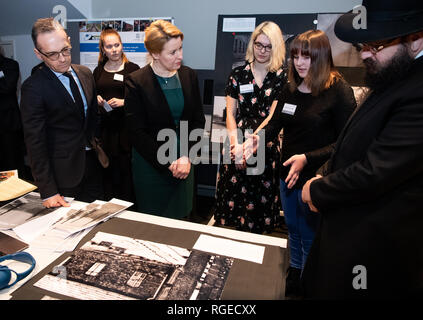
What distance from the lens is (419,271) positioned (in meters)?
0.87

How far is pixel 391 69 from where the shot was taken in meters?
0.84

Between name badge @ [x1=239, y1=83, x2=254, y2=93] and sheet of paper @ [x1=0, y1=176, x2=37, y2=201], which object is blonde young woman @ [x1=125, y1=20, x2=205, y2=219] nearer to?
name badge @ [x1=239, y1=83, x2=254, y2=93]

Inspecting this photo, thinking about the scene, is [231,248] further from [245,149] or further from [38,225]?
[245,149]

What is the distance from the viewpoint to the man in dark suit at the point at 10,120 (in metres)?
3.44

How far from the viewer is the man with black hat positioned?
2.60 ft

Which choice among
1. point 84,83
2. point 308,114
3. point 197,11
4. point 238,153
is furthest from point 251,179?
point 197,11

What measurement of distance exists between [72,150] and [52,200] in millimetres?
378

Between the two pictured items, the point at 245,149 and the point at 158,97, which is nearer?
the point at 158,97

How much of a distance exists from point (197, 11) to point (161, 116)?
2.67 meters

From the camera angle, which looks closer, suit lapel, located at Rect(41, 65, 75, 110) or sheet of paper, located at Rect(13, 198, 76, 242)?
sheet of paper, located at Rect(13, 198, 76, 242)

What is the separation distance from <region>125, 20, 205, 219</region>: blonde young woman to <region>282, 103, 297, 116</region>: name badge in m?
0.53

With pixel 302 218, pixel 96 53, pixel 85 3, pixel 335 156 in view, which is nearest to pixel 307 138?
pixel 302 218

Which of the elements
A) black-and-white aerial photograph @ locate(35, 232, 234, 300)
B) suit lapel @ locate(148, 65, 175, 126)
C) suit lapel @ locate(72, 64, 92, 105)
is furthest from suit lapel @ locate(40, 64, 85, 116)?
black-and-white aerial photograph @ locate(35, 232, 234, 300)
